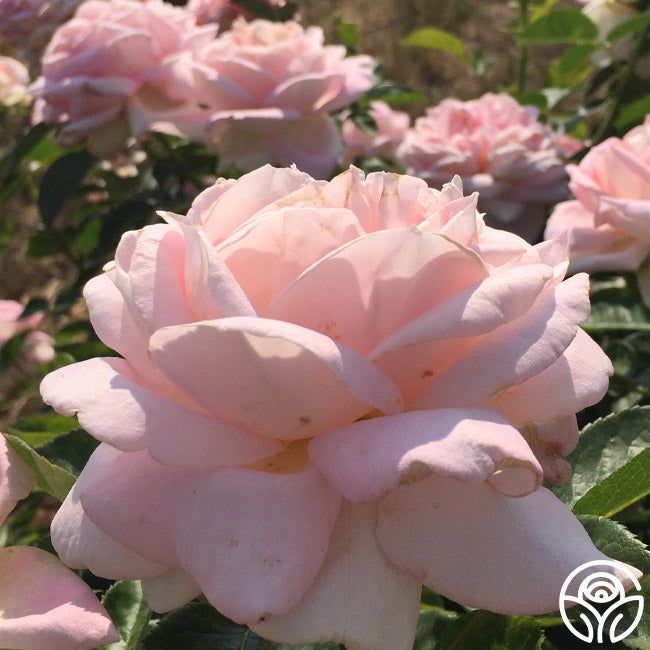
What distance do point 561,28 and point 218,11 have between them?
0.53m

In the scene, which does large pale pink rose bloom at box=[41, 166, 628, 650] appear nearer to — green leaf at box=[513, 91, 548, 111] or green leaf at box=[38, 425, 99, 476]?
green leaf at box=[38, 425, 99, 476]

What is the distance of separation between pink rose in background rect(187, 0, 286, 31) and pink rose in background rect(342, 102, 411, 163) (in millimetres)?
260

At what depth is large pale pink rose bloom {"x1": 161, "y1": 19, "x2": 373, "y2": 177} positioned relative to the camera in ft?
3.30

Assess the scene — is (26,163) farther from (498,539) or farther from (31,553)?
(498,539)

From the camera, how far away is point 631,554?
437mm

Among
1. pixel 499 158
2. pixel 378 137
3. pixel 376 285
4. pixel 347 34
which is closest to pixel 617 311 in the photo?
pixel 499 158

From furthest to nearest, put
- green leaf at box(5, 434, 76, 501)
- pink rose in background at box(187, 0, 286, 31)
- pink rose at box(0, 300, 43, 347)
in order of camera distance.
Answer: pink rose at box(0, 300, 43, 347), pink rose in background at box(187, 0, 286, 31), green leaf at box(5, 434, 76, 501)

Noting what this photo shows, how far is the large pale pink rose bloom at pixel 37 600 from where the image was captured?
0.38 m

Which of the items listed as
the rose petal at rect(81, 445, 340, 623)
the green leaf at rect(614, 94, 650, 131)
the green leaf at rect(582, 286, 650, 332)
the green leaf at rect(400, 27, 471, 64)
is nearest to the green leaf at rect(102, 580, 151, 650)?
the rose petal at rect(81, 445, 340, 623)

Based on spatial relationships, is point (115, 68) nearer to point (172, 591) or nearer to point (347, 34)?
point (347, 34)

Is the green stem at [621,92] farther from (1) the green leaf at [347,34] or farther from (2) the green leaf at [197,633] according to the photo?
(2) the green leaf at [197,633]

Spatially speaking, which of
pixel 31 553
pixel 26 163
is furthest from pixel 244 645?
pixel 26 163

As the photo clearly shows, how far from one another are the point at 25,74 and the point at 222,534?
1.56 m

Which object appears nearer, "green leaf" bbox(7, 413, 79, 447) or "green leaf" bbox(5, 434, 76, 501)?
"green leaf" bbox(5, 434, 76, 501)
